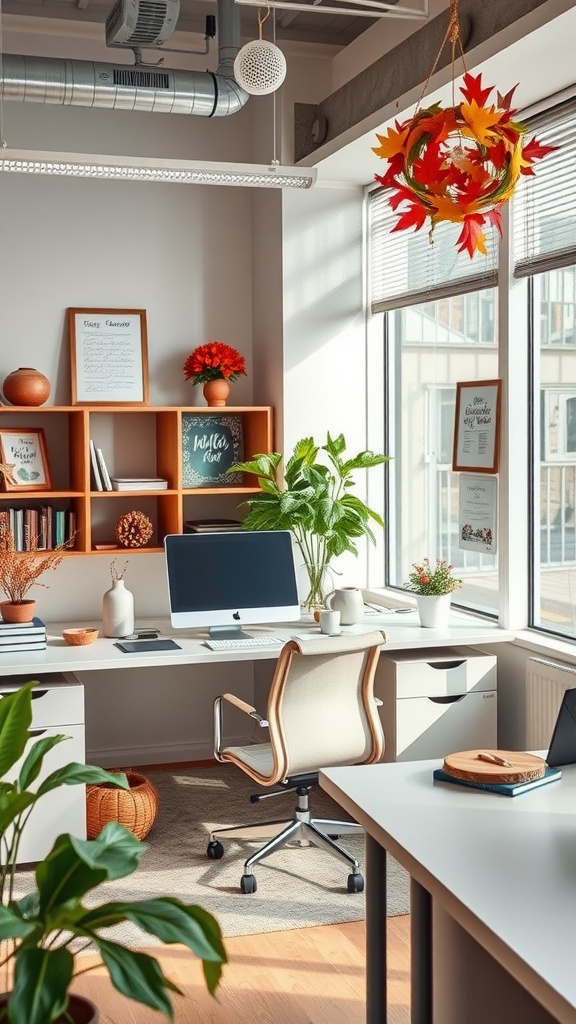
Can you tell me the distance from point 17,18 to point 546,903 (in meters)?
4.37

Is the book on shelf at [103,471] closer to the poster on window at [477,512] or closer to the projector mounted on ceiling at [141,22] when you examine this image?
the poster on window at [477,512]

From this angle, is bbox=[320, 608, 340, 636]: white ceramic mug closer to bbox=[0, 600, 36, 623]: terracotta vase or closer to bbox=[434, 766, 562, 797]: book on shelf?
bbox=[0, 600, 36, 623]: terracotta vase

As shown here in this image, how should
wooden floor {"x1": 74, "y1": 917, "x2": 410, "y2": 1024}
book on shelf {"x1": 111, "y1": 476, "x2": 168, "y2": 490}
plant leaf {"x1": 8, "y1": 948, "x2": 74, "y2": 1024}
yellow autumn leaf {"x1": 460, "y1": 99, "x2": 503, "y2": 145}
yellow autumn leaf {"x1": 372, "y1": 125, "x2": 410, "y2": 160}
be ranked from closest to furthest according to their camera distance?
plant leaf {"x1": 8, "y1": 948, "x2": 74, "y2": 1024} < yellow autumn leaf {"x1": 460, "y1": 99, "x2": 503, "y2": 145} < yellow autumn leaf {"x1": 372, "y1": 125, "x2": 410, "y2": 160} < wooden floor {"x1": 74, "y1": 917, "x2": 410, "y2": 1024} < book on shelf {"x1": 111, "y1": 476, "x2": 168, "y2": 490}

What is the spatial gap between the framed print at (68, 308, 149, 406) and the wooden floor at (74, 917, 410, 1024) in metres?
2.54

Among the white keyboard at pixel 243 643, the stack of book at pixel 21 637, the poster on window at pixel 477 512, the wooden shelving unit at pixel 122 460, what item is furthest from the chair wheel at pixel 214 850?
the poster on window at pixel 477 512

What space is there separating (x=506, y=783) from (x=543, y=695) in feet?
5.85

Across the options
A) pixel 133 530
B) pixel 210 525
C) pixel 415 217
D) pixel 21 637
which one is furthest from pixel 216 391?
pixel 415 217

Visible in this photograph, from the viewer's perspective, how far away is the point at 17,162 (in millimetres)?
3941

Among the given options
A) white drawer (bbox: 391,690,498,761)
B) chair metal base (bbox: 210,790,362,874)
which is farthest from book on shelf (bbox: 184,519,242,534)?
chair metal base (bbox: 210,790,362,874)

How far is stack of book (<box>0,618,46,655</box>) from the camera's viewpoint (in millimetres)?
4168

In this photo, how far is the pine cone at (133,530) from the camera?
16.3 feet

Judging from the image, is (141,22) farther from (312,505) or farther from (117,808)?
(117,808)

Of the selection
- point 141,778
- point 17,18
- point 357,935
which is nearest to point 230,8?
point 17,18

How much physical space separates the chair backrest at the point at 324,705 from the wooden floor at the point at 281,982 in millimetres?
544
